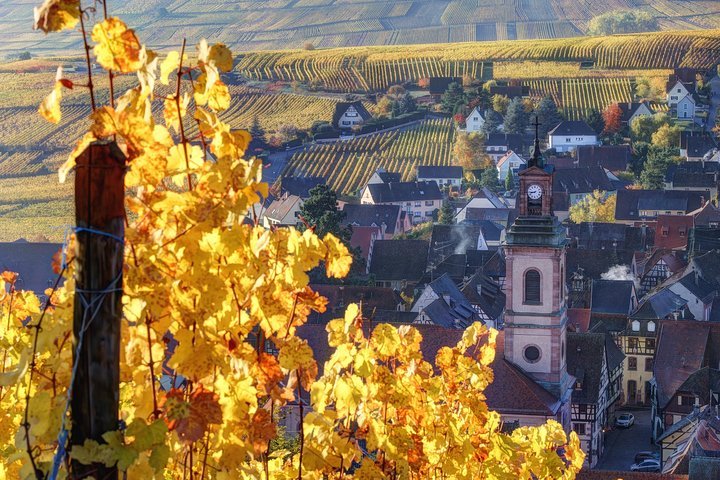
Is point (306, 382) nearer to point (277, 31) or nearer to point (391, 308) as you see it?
point (391, 308)

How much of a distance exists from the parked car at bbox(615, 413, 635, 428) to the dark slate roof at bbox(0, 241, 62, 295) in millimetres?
25676

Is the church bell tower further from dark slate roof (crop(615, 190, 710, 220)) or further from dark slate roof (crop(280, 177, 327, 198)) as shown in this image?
dark slate roof (crop(280, 177, 327, 198))

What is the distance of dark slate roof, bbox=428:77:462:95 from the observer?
368 feet

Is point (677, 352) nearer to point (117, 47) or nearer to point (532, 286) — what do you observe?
point (532, 286)

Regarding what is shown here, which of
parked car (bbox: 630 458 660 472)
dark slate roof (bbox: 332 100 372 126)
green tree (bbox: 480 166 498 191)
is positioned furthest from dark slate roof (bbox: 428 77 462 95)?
parked car (bbox: 630 458 660 472)

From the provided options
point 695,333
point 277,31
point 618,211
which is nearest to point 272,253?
point 695,333

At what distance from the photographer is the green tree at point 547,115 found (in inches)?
3885

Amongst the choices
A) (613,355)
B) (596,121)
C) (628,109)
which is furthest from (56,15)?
(628,109)

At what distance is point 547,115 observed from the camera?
327 ft

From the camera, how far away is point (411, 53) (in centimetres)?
12631

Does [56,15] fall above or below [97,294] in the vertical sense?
above

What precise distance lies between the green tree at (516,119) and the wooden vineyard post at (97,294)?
9519cm

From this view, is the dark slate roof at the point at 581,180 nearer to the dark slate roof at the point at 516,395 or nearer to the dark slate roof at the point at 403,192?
the dark slate roof at the point at 403,192

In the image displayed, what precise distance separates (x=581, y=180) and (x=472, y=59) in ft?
148
